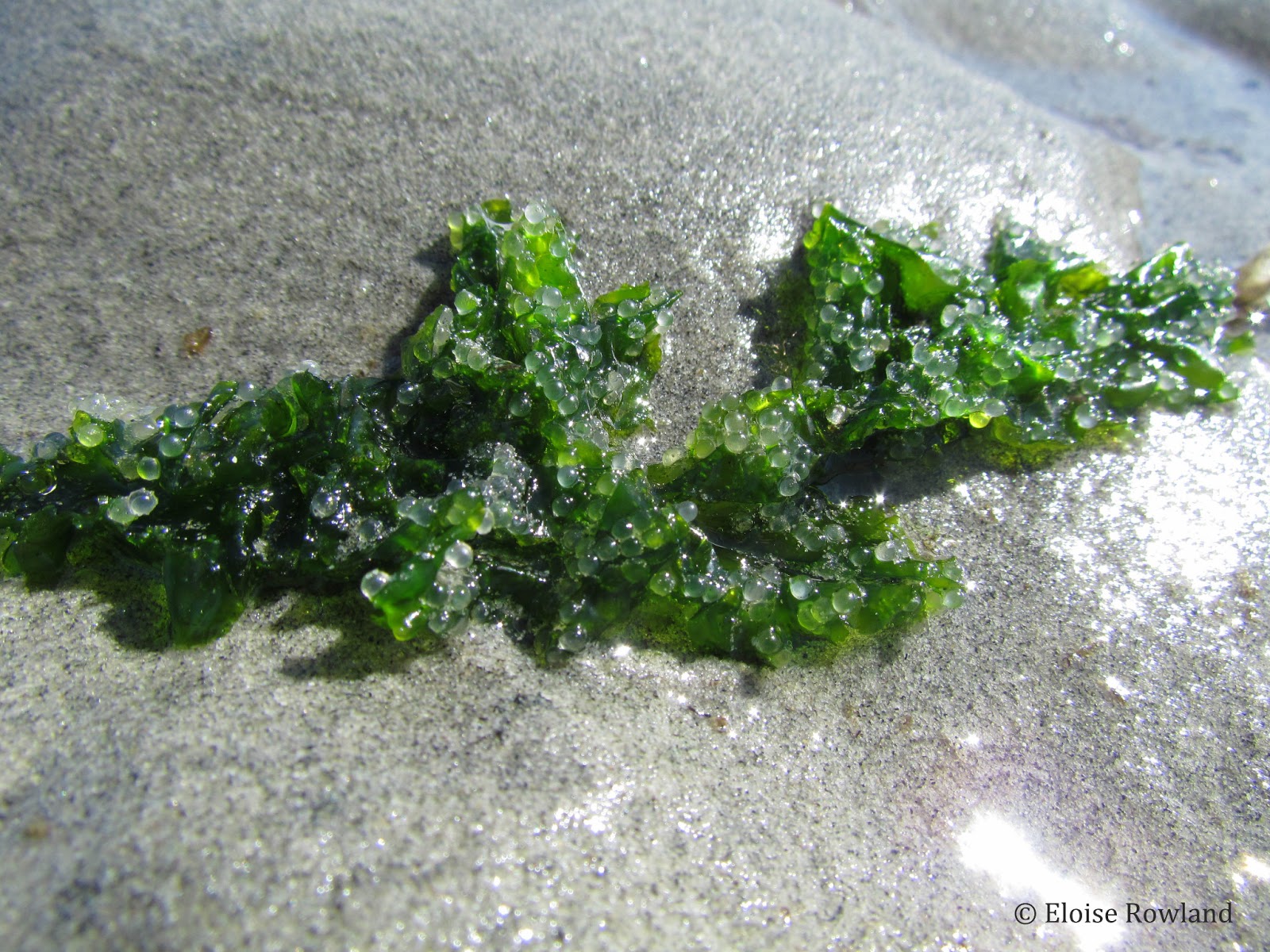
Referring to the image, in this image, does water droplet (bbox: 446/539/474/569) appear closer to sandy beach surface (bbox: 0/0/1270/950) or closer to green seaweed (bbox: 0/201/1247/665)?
green seaweed (bbox: 0/201/1247/665)

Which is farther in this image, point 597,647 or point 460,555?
point 597,647

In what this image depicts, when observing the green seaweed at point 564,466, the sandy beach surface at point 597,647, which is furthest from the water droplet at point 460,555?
the sandy beach surface at point 597,647

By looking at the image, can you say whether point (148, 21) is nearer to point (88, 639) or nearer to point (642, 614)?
point (88, 639)

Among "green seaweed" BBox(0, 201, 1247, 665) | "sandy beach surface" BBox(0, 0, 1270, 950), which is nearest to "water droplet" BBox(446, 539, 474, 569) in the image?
"green seaweed" BBox(0, 201, 1247, 665)

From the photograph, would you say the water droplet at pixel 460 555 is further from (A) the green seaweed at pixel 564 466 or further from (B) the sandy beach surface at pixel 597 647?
(B) the sandy beach surface at pixel 597 647


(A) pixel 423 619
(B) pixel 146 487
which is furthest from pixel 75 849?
(B) pixel 146 487
